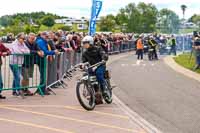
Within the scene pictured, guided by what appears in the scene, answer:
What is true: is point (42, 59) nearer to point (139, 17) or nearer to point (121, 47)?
point (121, 47)

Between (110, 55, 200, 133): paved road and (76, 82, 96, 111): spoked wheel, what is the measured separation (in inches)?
41.5

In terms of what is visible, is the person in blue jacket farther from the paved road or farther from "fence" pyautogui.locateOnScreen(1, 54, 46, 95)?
the paved road

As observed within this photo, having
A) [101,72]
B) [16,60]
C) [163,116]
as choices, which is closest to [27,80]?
[16,60]

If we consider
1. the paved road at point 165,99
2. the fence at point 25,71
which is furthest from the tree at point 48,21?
the fence at point 25,71

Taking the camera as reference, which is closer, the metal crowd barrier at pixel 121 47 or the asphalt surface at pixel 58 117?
the asphalt surface at pixel 58 117

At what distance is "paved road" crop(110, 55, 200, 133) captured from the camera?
33.3 ft

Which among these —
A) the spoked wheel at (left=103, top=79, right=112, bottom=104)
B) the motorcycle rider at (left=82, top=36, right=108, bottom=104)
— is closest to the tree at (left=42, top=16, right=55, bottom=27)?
the spoked wheel at (left=103, top=79, right=112, bottom=104)

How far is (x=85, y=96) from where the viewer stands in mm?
11750

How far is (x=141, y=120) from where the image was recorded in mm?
10422

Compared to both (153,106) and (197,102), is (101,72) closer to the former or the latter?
(153,106)

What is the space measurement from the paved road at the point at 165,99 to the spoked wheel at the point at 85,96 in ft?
3.46

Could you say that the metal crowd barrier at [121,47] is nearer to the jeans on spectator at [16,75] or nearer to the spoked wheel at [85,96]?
the jeans on spectator at [16,75]

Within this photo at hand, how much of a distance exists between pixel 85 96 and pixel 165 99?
10.1 feet

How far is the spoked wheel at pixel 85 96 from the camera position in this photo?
38.1 feet
